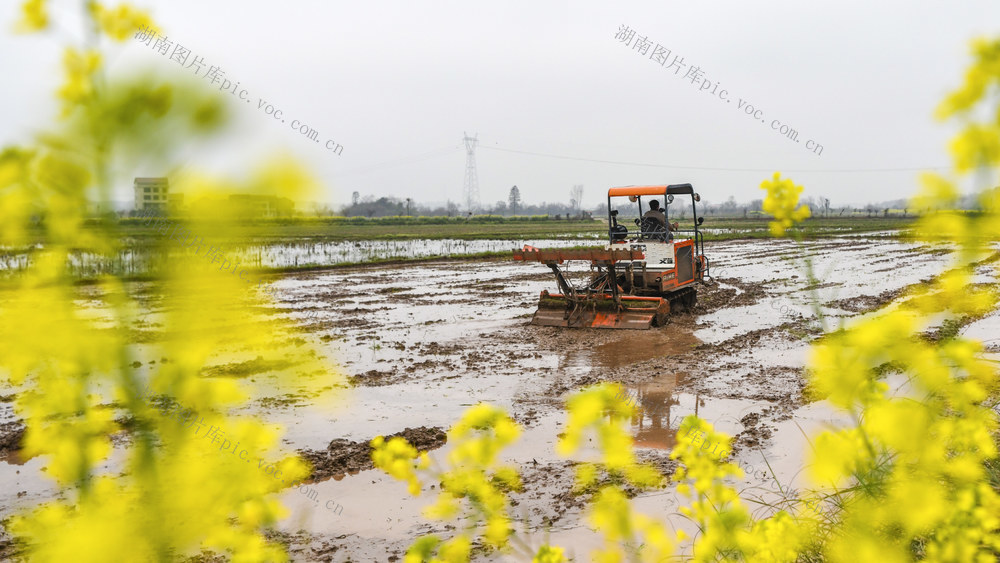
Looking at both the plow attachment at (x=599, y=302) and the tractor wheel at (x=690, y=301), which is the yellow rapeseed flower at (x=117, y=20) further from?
the tractor wheel at (x=690, y=301)

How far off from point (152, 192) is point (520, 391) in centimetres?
761

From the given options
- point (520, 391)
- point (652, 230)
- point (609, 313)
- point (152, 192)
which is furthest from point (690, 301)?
point (152, 192)

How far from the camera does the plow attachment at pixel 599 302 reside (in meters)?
11.6

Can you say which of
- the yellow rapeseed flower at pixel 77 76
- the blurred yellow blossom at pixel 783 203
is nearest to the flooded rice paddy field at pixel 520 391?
the blurred yellow blossom at pixel 783 203

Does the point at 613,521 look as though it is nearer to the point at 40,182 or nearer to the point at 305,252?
the point at 40,182

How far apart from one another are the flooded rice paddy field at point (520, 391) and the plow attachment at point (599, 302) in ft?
0.80

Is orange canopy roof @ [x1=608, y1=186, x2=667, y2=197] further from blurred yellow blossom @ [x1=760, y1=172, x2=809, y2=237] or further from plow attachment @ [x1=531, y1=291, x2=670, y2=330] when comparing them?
blurred yellow blossom @ [x1=760, y1=172, x2=809, y2=237]

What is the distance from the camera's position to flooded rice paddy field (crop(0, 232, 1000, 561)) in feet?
16.5

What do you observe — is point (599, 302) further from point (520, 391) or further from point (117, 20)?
point (117, 20)

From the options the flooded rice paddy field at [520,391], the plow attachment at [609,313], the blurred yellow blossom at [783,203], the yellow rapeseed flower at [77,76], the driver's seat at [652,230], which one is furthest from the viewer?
the driver's seat at [652,230]

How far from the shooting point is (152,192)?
4.46 ft

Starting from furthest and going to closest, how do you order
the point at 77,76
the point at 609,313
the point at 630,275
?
1. the point at 630,275
2. the point at 609,313
3. the point at 77,76

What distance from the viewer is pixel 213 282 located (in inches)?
53.7

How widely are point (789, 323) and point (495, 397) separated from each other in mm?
7854
